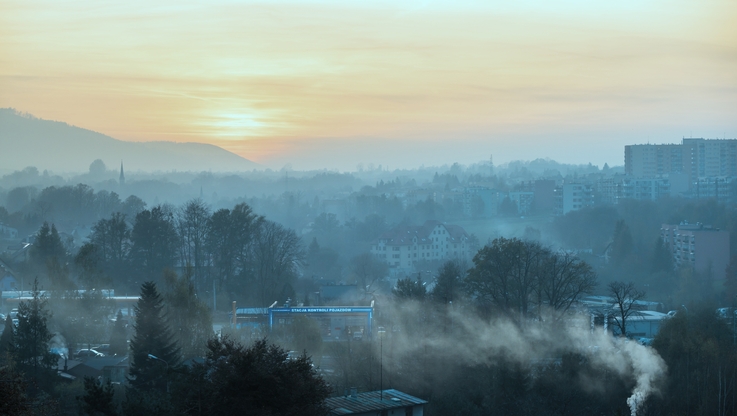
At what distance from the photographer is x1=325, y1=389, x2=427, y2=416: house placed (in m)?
11.0

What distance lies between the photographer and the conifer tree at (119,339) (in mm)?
18031

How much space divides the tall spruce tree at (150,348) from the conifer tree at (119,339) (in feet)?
11.9

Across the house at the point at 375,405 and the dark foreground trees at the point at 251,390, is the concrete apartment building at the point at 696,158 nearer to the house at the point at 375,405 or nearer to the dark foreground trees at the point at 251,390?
the house at the point at 375,405

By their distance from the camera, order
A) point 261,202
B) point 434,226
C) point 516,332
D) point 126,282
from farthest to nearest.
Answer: point 261,202
point 434,226
point 126,282
point 516,332

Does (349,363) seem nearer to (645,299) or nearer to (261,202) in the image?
(645,299)

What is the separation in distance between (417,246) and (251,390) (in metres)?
32.7

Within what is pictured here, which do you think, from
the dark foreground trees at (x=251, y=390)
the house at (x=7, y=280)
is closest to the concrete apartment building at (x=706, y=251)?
the house at (x=7, y=280)

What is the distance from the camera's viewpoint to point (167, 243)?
27000 mm

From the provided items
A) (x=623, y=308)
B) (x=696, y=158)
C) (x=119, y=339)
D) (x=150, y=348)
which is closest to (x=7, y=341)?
(x=119, y=339)

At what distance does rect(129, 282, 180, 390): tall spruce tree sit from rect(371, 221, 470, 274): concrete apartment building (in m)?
26.4

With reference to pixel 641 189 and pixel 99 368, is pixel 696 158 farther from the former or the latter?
pixel 99 368

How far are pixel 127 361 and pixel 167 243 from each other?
11.4 meters

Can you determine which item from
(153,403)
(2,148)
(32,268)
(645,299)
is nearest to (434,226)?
(645,299)

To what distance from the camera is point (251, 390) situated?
931 centimetres
